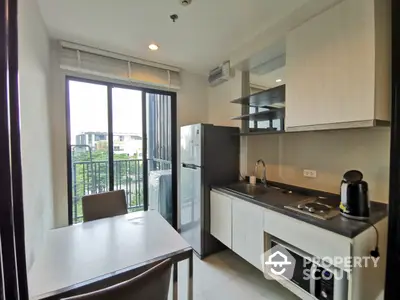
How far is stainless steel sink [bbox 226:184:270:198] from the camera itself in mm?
2164

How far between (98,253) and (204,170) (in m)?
1.52

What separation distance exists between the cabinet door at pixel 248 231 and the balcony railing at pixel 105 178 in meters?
1.56

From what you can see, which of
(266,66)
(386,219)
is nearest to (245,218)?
(386,219)

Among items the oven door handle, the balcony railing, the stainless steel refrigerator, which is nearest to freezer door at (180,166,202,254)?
the stainless steel refrigerator

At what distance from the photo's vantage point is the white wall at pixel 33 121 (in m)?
1.31

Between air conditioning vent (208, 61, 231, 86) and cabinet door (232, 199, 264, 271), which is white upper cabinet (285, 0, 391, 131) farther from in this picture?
air conditioning vent (208, 61, 231, 86)

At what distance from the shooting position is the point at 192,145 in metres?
2.64

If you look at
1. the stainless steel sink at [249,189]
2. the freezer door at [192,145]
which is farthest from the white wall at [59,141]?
the stainless steel sink at [249,189]

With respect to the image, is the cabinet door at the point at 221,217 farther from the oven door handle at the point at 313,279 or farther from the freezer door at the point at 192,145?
the oven door handle at the point at 313,279

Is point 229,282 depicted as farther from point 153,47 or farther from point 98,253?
point 153,47

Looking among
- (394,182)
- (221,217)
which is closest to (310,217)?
(394,182)

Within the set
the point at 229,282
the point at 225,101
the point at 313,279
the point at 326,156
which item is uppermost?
the point at 225,101

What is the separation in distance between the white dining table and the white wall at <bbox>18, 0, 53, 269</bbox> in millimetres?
175

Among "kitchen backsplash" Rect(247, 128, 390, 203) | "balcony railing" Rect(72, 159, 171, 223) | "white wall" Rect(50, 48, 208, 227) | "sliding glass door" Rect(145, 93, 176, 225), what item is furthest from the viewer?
"sliding glass door" Rect(145, 93, 176, 225)
